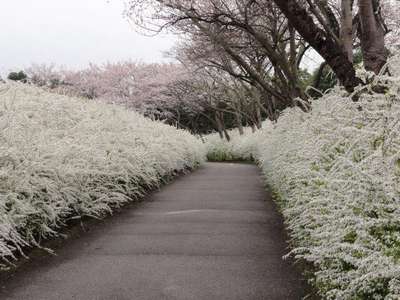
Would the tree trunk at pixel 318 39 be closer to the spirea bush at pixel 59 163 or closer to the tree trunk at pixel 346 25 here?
the tree trunk at pixel 346 25

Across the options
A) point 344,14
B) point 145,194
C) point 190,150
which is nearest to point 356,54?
point 190,150

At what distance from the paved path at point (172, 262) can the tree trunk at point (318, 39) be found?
1915 millimetres

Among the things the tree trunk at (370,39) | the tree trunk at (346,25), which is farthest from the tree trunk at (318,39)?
the tree trunk at (346,25)

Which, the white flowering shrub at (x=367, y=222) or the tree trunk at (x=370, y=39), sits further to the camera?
the tree trunk at (x=370, y=39)

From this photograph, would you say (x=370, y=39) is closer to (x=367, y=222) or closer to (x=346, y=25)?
(x=346, y=25)

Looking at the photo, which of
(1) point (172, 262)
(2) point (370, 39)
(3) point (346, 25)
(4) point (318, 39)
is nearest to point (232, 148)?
(3) point (346, 25)

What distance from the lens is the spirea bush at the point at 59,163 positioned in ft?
14.6

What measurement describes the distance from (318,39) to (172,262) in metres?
2.87

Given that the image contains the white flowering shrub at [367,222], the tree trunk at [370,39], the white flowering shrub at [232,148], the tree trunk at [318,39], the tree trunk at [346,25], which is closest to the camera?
the white flowering shrub at [367,222]

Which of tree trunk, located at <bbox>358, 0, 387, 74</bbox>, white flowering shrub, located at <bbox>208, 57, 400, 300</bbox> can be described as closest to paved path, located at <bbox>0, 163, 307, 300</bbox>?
white flowering shrub, located at <bbox>208, 57, 400, 300</bbox>

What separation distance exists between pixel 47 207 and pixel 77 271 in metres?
0.96

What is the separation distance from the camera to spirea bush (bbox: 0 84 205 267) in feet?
14.6

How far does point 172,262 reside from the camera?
13.5 ft

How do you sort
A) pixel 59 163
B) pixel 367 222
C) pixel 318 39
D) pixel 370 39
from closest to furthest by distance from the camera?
pixel 367 222, pixel 318 39, pixel 59 163, pixel 370 39
